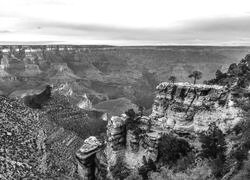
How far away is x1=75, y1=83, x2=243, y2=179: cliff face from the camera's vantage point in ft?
181

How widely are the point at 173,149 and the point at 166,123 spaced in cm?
636

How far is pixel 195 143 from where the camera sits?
55156 mm

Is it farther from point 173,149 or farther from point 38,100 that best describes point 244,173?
point 38,100

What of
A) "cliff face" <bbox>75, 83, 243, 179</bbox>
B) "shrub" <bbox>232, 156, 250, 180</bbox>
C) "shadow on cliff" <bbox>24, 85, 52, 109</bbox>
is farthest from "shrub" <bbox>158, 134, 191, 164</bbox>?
"shadow on cliff" <bbox>24, 85, 52, 109</bbox>

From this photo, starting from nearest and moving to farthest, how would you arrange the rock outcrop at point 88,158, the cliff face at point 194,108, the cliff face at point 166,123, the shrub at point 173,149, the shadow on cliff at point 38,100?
the cliff face at point 194,108
the shrub at point 173,149
the cliff face at point 166,123
the rock outcrop at point 88,158
the shadow on cliff at point 38,100

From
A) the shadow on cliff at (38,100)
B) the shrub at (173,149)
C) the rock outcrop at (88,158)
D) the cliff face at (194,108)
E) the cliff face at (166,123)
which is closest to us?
the cliff face at (194,108)

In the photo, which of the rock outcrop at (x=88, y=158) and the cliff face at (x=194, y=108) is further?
the rock outcrop at (x=88, y=158)

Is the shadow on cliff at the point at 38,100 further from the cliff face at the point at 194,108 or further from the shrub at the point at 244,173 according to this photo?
the shrub at the point at 244,173

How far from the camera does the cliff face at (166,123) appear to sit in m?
55.3

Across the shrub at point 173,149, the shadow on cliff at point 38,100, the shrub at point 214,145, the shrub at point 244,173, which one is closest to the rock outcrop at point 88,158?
the shrub at point 173,149

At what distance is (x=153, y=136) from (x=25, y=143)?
2137cm

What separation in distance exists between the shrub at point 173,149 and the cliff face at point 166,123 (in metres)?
1.15

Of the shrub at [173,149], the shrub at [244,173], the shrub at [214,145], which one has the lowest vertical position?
the shrub at [173,149]

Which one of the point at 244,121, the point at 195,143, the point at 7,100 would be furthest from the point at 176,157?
the point at 7,100
